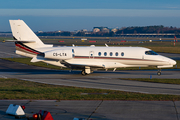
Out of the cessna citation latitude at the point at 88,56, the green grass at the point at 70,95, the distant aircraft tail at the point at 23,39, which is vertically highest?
the distant aircraft tail at the point at 23,39

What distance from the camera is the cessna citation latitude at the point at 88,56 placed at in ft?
96.2

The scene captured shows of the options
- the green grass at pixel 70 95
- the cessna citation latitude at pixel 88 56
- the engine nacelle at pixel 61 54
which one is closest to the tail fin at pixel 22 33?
the cessna citation latitude at pixel 88 56

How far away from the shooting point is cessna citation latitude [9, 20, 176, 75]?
29312mm

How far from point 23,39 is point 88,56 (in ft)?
24.6

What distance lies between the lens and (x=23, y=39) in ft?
97.3

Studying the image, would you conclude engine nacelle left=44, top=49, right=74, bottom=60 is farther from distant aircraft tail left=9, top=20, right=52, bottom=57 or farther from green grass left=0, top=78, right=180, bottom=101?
green grass left=0, top=78, right=180, bottom=101

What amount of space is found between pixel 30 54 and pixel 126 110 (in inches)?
707

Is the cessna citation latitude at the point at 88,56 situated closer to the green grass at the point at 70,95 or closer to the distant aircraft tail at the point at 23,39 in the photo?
the distant aircraft tail at the point at 23,39

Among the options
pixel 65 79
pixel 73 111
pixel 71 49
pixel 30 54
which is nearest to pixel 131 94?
pixel 73 111

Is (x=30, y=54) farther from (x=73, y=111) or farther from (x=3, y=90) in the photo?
(x=73, y=111)

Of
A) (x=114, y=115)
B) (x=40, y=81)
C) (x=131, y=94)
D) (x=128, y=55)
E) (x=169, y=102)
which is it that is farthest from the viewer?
(x=128, y=55)

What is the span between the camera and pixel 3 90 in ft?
68.5

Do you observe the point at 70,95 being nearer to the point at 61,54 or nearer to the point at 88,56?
the point at 61,54

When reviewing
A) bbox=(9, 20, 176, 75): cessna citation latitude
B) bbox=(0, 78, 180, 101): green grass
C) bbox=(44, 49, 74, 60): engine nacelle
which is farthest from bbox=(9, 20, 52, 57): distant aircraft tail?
bbox=(0, 78, 180, 101): green grass
